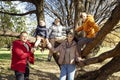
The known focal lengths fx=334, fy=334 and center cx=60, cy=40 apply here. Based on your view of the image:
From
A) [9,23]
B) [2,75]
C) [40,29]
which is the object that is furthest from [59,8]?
[40,29]

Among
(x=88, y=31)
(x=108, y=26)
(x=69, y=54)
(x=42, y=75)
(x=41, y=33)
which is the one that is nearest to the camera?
(x=108, y=26)

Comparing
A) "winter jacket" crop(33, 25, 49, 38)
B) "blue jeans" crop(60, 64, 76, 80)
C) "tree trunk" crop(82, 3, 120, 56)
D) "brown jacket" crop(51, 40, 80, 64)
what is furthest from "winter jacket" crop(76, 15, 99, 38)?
"winter jacket" crop(33, 25, 49, 38)

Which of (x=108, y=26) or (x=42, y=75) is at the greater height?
(x=108, y=26)

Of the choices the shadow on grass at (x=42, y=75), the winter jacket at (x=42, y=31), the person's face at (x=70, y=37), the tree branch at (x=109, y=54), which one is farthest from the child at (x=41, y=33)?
the shadow on grass at (x=42, y=75)

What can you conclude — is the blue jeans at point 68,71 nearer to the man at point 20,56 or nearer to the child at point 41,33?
the man at point 20,56

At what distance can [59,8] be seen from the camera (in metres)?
20.8

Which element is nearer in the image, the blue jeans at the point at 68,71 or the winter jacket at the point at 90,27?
the blue jeans at the point at 68,71

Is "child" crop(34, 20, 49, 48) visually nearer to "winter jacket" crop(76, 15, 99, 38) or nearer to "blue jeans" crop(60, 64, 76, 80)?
"winter jacket" crop(76, 15, 99, 38)

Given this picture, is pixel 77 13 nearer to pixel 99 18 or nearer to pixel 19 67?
pixel 19 67

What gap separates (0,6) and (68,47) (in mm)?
7728

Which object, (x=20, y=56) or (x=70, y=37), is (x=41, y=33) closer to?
(x=70, y=37)

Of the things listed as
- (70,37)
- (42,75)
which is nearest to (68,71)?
(70,37)

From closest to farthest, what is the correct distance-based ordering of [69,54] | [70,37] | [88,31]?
[70,37] < [69,54] < [88,31]

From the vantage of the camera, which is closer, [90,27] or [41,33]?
[90,27]
